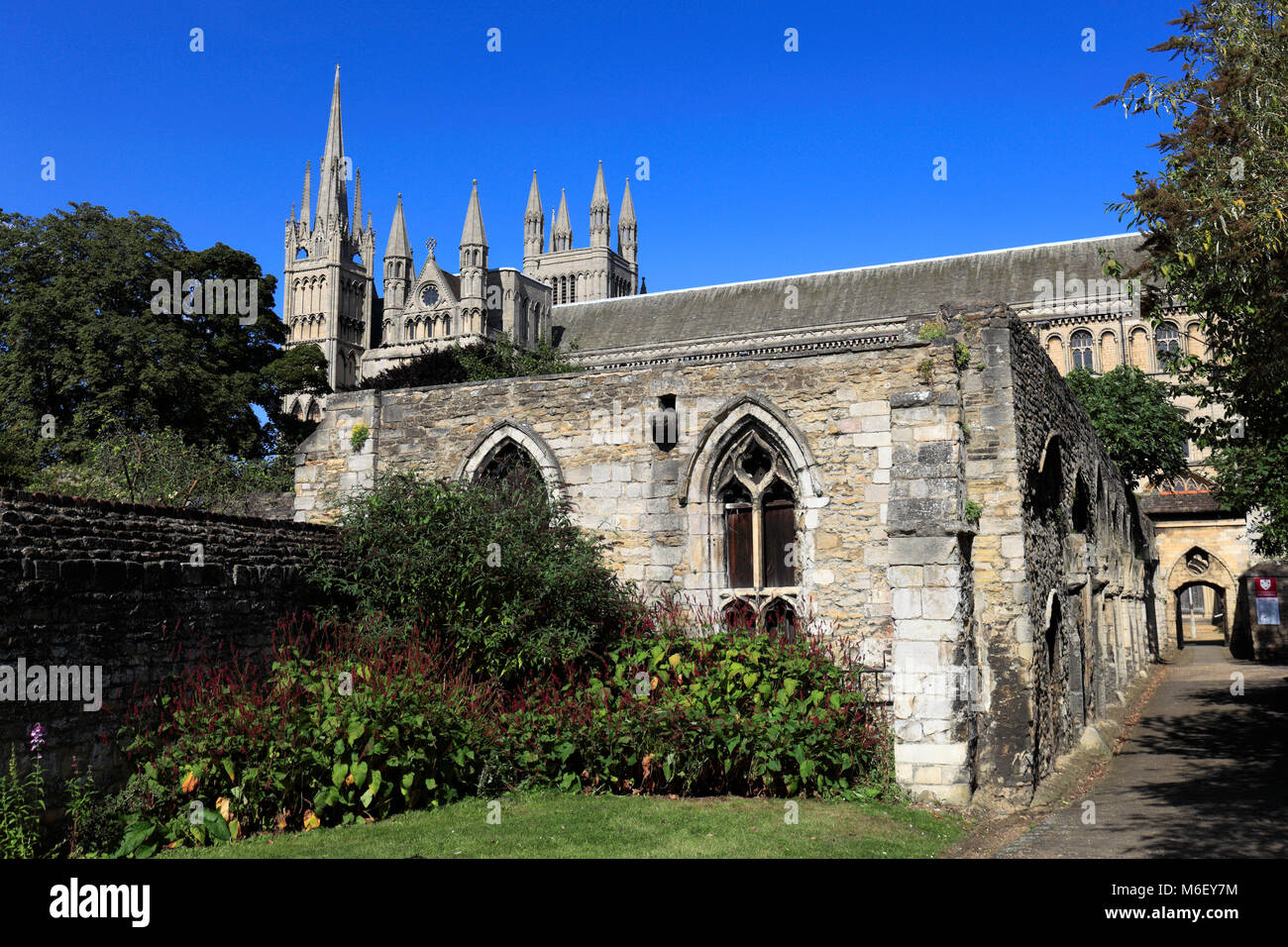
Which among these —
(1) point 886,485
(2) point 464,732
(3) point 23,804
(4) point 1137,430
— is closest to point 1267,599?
(4) point 1137,430

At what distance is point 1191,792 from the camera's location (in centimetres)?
1016

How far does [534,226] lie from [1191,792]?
103m

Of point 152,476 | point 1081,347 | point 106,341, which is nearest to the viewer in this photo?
point 152,476

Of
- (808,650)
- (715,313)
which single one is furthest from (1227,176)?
(715,313)

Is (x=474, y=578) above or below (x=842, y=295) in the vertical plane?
below

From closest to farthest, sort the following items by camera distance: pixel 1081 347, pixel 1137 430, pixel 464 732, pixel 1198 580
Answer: pixel 464 732 < pixel 1137 430 < pixel 1198 580 < pixel 1081 347

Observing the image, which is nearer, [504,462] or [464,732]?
[464,732]

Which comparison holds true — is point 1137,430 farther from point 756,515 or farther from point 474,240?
point 474,240

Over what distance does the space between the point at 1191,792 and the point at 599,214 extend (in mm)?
97966

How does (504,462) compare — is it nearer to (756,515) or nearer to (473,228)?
(756,515)

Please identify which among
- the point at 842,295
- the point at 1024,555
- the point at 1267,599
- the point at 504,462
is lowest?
the point at 1267,599

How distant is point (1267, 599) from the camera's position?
94.4ft

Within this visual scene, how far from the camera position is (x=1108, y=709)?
56.0 ft
